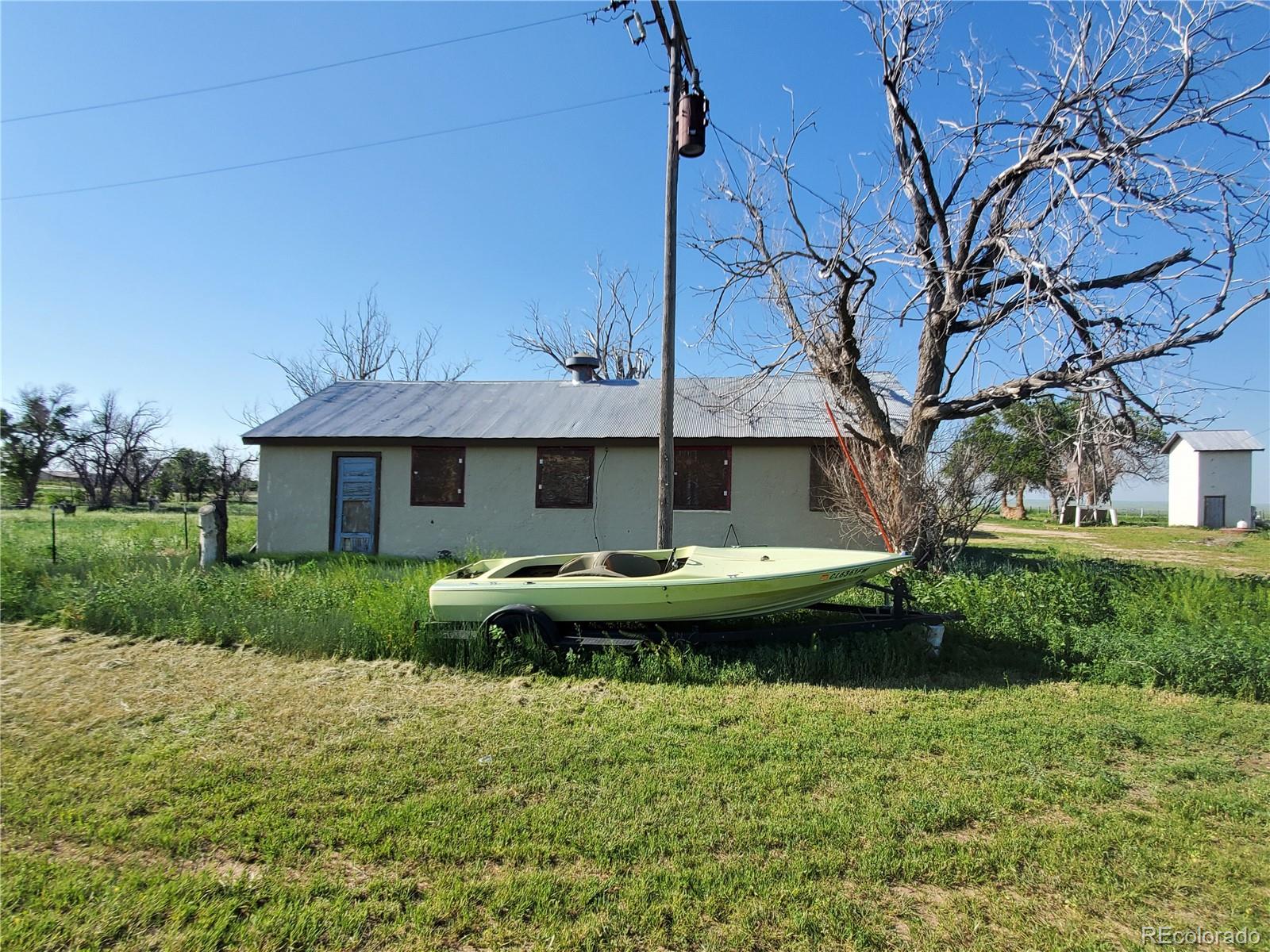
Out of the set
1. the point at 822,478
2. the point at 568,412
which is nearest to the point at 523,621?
the point at 822,478

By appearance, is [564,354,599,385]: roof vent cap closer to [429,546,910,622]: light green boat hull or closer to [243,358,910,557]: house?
[243,358,910,557]: house

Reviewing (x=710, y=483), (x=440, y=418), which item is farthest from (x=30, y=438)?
(x=710, y=483)

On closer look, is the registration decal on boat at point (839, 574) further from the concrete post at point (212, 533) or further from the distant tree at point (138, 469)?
the distant tree at point (138, 469)

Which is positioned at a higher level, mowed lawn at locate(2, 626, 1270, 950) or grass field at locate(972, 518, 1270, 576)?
grass field at locate(972, 518, 1270, 576)

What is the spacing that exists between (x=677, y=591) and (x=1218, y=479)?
37.3 metres

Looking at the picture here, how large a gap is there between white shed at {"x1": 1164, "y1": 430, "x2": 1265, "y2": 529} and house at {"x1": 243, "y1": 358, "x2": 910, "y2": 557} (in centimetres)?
2809

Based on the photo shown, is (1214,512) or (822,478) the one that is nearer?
(822,478)

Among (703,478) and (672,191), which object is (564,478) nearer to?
(703,478)

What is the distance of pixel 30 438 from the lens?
26.0 metres

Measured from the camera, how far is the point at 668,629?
562 centimetres

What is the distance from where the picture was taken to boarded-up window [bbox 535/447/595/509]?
39.3ft

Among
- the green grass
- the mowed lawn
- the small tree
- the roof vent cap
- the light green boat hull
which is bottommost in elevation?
the mowed lawn

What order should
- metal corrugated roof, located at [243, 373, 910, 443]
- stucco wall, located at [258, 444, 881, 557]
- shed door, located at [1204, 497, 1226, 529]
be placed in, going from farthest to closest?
shed door, located at [1204, 497, 1226, 529] < metal corrugated roof, located at [243, 373, 910, 443] < stucco wall, located at [258, 444, 881, 557]

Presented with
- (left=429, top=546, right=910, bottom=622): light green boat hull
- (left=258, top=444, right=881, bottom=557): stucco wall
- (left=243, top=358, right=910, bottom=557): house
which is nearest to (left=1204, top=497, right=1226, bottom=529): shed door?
(left=243, top=358, right=910, bottom=557): house
